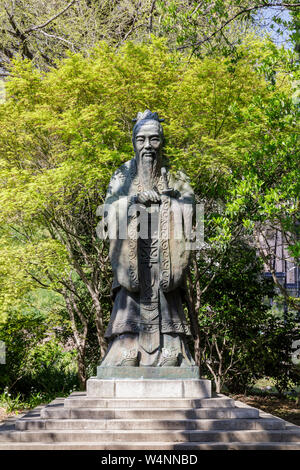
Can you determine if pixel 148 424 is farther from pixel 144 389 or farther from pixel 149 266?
pixel 149 266

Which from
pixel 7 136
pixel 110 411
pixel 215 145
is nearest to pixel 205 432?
pixel 110 411

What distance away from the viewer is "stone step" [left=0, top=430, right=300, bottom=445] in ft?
15.8

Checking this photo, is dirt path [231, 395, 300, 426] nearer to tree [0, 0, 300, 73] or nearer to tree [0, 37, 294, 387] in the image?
tree [0, 37, 294, 387]

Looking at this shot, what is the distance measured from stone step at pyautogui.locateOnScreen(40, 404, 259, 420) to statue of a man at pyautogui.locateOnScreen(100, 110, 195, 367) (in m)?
0.81

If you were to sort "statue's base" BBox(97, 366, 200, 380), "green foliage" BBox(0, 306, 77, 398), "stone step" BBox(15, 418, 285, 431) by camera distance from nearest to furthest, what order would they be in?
"stone step" BBox(15, 418, 285, 431)
"statue's base" BBox(97, 366, 200, 380)
"green foliage" BBox(0, 306, 77, 398)

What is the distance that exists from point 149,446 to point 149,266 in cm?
217

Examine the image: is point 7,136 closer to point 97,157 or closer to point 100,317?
point 97,157

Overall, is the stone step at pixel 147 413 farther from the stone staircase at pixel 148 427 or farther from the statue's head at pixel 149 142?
the statue's head at pixel 149 142

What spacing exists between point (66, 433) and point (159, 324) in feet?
5.59

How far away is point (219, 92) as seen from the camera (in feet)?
30.5

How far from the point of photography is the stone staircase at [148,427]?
475 cm

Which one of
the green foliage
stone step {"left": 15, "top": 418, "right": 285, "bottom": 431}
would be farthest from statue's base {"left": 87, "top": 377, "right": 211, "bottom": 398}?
the green foliage

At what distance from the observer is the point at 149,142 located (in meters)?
6.44

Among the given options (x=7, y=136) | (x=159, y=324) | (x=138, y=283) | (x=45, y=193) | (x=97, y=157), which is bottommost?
(x=159, y=324)
